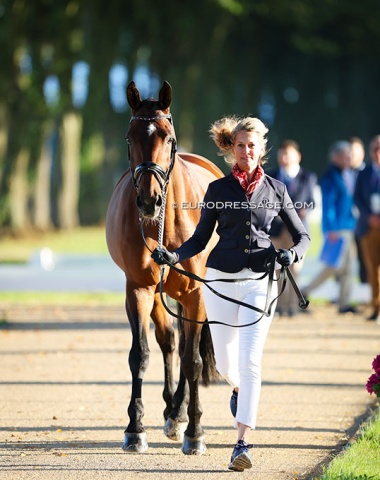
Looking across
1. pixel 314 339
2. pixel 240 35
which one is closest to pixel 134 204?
pixel 314 339

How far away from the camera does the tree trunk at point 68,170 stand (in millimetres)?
35938

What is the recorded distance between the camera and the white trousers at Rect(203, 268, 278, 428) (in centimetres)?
671

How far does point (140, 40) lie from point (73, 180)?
6248 millimetres

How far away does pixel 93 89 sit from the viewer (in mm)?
37219

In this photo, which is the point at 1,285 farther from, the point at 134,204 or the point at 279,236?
the point at 134,204

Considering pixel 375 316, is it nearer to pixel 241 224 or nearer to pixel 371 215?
pixel 371 215

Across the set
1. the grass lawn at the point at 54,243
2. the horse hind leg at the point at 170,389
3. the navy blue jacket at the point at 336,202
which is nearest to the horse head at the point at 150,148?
the horse hind leg at the point at 170,389

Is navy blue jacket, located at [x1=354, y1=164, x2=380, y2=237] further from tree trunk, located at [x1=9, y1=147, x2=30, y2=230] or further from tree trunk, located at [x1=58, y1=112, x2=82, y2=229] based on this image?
tree trunk, located at [x1=58, y1=112, x2=82, y2=229]

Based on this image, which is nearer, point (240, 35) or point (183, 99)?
point (183, 99)

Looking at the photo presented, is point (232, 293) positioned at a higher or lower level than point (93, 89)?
lower

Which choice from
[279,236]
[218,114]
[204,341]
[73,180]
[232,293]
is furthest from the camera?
Answer: [218,114]

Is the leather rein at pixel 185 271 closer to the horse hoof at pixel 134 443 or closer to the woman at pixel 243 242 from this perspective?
the woman at pixel 243 242

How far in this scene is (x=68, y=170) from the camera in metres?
36.6

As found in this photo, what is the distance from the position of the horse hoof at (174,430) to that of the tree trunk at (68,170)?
28494 mm
